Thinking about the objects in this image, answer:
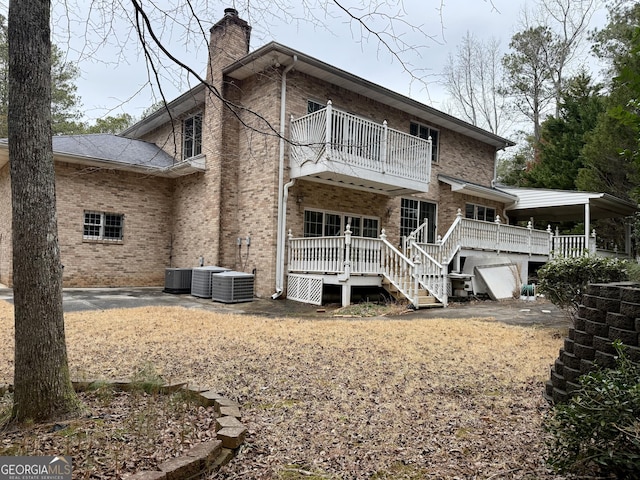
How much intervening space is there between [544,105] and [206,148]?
2366 centimetres

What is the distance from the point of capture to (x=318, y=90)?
12945 millimetres

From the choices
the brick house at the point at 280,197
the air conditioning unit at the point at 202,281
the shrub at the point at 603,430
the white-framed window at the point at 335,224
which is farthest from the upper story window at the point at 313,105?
the shrub at the point at 603,430

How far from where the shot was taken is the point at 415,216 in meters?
16.2

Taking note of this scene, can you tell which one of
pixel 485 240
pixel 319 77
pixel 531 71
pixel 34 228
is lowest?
pixel 34 228

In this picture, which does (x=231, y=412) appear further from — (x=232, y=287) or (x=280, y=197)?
(x=280, y=197)

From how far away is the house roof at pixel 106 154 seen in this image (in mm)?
12742

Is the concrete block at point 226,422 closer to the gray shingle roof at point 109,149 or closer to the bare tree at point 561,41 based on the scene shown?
the gray shingle roof at point 109,149

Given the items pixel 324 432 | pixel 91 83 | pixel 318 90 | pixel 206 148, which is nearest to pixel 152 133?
pixel 206 148

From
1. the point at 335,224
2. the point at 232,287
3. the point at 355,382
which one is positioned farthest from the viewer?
the point at 335,224

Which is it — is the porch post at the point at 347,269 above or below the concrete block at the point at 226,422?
above

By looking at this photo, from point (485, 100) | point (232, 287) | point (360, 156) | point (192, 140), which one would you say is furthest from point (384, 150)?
point (485, 100)

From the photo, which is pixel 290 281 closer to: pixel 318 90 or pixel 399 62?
pixel 318 90

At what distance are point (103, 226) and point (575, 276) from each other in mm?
13163

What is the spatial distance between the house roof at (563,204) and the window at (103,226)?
1547cm
